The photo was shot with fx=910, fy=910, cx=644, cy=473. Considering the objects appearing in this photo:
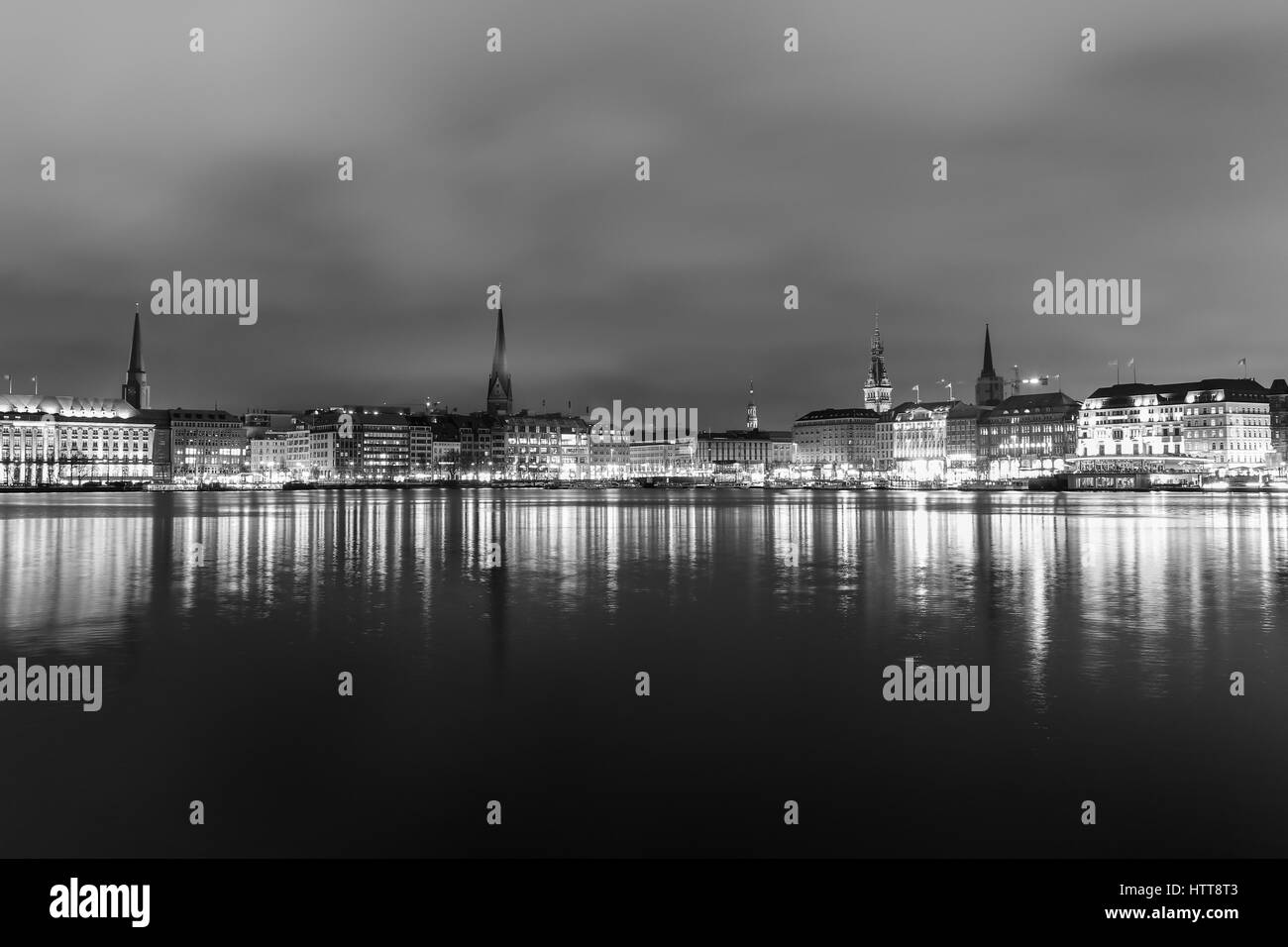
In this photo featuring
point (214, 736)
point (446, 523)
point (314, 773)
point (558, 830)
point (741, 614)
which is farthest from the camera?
point (446, 523)

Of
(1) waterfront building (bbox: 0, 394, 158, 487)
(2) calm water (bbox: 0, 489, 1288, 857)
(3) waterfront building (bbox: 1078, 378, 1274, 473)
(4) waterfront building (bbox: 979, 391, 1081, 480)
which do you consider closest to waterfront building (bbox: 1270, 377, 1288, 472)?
(3) waterfront building (bbox: 1078, 378, 1274, 473)

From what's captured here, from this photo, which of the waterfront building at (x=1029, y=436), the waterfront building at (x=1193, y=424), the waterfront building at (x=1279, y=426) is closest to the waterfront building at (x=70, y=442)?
the waterfront building at (x=1029, y=436)

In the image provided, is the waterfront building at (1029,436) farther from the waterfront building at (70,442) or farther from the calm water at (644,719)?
the waterfront building at (70,442)

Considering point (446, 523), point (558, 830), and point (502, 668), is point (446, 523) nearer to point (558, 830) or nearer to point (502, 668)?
point (502, 668)

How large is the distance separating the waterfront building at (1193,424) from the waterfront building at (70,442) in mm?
185468

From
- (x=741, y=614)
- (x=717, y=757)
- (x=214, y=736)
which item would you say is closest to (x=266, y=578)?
(x=741, y=614)

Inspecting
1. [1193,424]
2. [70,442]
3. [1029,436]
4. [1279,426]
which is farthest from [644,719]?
[70,442]

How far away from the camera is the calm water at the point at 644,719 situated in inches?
310

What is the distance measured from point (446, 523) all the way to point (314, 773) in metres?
44.8

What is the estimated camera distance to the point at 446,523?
53.2m

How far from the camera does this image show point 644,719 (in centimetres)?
1093

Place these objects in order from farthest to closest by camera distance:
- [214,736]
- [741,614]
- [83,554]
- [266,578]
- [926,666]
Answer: [83,554], [266,578], [741,614], [926,666], [214,736]

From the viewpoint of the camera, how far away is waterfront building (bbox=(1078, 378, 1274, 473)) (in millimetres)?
147125

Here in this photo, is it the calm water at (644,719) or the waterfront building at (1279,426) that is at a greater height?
the waterfront building at (1279,426)
